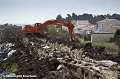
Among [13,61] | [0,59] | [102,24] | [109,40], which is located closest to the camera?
[13,61]

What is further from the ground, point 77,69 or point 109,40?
point 77,69

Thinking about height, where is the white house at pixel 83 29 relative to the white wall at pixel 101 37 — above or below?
below

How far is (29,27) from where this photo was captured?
1085 inches

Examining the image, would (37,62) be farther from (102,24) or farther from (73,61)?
(102,24)

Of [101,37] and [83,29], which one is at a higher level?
[101,37]

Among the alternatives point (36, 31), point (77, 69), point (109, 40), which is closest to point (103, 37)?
point (109, 40)

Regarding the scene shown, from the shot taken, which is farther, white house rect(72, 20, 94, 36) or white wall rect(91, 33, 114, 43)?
white house rect(72, 20, 94, 36)

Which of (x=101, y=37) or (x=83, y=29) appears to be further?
(x=83, y=29)

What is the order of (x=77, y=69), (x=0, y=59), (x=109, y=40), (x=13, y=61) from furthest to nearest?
1. (x=109, y=40)
2. (x=0, y=59)
3. (x=13, y=61)
4. (x=77, y=69)

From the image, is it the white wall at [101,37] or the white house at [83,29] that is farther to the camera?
the white house at [83,29]

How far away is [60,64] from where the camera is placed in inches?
486

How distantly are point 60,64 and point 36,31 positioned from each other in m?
15.6

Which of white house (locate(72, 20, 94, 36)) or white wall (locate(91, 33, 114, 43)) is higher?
white wall (locate(91, 33, 114, 43))

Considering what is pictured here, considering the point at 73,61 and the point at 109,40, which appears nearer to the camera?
the point at 73,61
